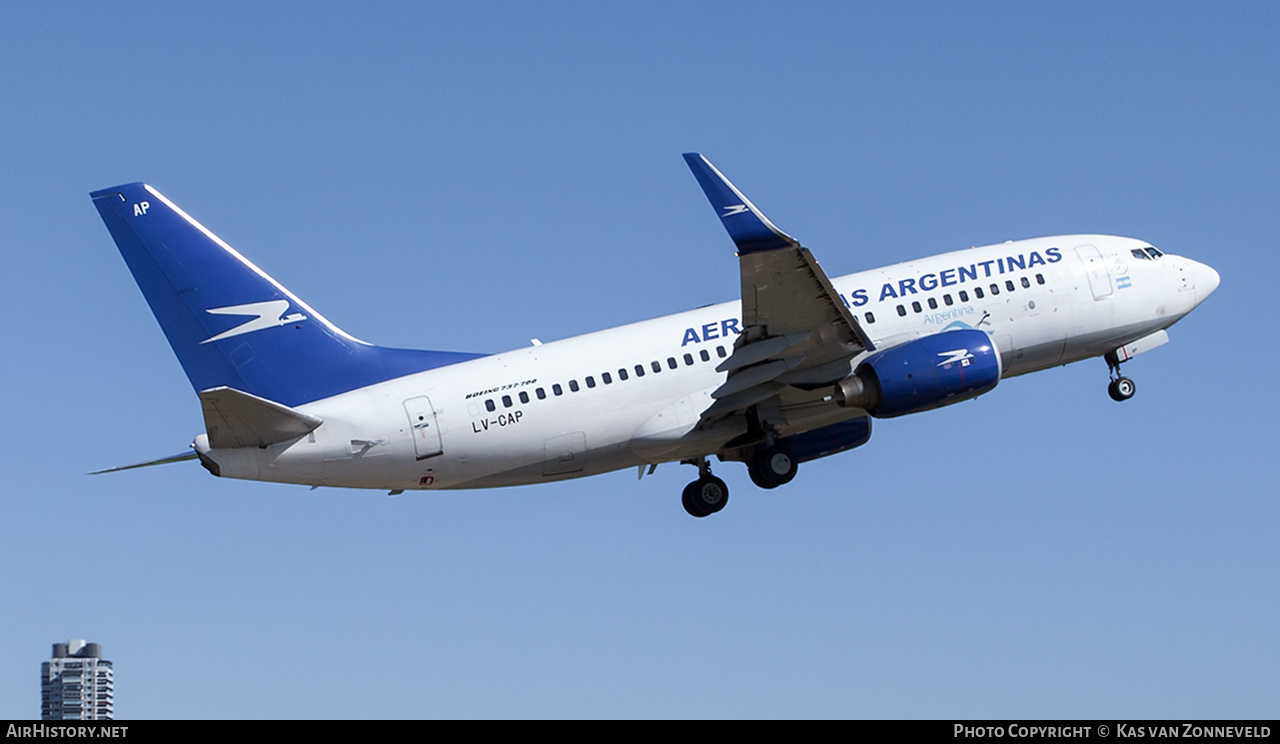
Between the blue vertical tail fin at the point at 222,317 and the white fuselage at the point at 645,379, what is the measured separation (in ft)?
3.26

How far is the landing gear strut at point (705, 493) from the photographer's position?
1816 inches

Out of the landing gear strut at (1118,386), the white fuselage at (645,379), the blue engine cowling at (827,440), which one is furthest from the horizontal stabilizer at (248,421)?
the landing gear strut at (1118,386)

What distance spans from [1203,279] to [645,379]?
1984 cm

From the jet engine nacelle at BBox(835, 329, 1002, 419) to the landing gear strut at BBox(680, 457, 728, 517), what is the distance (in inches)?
229

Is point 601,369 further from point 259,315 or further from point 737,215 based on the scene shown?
point 259,315

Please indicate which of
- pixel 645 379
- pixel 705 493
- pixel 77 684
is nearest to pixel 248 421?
pixel 645 379

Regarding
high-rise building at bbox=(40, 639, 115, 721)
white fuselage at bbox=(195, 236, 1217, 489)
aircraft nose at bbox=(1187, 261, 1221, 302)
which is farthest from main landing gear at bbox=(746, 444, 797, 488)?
high-rise building at bbox=(40, 639, 115, 721)

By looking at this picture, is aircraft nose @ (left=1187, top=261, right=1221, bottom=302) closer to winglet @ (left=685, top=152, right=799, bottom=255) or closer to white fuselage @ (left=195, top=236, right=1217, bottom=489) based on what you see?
white fuselage @ (left=195, top=236, right=1217, bottom=489)

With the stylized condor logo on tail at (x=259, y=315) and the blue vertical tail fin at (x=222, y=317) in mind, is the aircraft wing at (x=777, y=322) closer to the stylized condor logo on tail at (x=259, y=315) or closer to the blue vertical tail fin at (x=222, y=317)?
the blue vertical tail fin at (x=222, y=317)

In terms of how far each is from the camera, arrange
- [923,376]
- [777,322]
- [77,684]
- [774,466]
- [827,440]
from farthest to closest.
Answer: [77,684]
[827,440]
[774,466]
[923,376]
[777,322]

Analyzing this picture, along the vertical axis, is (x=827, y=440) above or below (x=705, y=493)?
above

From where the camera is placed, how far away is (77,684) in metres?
86.6

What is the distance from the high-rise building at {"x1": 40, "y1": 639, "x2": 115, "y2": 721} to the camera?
8575cm
